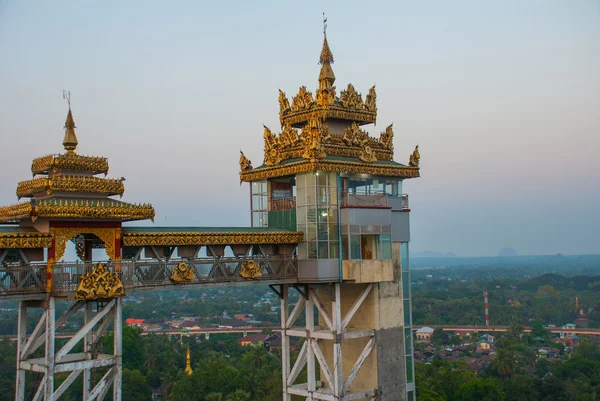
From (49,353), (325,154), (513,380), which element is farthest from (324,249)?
(513,380)

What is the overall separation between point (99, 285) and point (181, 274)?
3510mm

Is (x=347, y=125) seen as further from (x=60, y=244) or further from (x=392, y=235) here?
(x=60, y=244)

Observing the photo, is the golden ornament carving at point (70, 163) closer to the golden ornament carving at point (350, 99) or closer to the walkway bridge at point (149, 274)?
the walkway bridge at point (149, 274)

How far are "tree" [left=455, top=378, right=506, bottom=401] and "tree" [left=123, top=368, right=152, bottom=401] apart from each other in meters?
36.7

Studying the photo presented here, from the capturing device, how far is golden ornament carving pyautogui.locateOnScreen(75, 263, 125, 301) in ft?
76.9

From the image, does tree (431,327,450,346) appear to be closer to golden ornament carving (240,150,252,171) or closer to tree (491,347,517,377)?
tree (491,347,517,377)

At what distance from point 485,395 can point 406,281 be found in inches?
2069

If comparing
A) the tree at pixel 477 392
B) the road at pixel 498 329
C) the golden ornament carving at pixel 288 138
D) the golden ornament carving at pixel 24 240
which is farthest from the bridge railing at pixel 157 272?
the road at pixel 498 329

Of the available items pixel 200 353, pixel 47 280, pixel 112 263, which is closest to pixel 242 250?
pixel 112 263

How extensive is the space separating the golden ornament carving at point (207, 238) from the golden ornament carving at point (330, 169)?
2735mm

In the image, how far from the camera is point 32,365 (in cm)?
2389

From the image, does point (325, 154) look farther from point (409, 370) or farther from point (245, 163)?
point (409, 370)

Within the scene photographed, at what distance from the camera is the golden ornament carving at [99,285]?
23.4 metres

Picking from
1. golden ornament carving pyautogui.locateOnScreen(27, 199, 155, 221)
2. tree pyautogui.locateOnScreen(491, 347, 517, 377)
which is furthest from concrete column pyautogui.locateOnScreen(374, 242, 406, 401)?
tree pyautogui.locateOnScreen(491, 347, 517, 377)
